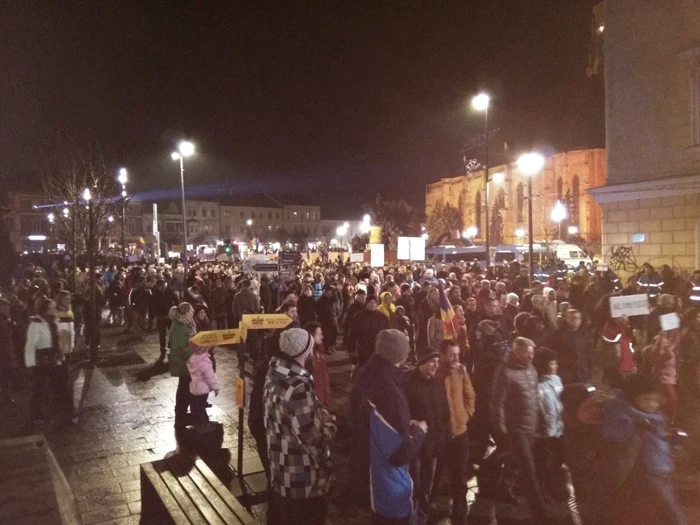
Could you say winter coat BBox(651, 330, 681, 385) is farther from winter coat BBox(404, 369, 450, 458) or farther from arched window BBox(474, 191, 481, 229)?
arched window BBox(474, 191, 481, 229)

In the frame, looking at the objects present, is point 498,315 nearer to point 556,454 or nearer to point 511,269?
point 556,454

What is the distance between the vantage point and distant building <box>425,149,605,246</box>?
178 ft

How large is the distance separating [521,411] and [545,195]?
56.7 m

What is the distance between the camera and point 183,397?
8305 millimetres

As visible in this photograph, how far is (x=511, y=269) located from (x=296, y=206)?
86.3 meters

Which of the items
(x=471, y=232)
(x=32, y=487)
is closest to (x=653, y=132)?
(x=32, y=487)

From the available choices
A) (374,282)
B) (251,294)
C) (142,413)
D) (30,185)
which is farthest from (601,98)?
(30,185)

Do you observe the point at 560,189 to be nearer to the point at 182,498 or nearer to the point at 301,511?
the point at 182,498

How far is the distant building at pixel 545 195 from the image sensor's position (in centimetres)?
5431

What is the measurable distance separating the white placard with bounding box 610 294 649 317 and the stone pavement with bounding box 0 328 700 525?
3132 millimetres

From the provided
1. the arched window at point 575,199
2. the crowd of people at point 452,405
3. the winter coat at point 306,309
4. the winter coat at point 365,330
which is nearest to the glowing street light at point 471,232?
the arched window at point 575,199

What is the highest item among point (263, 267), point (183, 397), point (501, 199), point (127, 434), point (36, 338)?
point (501, 199)

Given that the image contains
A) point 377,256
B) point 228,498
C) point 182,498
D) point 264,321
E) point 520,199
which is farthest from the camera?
point 520,199

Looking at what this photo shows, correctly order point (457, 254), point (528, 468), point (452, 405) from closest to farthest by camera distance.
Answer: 1. point (528, 468)
2. point (452, 405)
3. point (457, 254)
